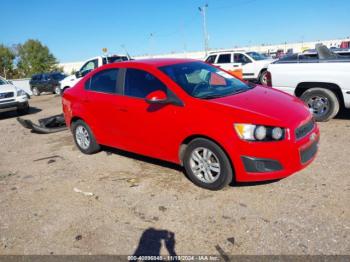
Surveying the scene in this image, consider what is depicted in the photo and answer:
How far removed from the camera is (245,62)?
1631 centimetres

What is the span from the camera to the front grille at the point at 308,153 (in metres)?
3.92

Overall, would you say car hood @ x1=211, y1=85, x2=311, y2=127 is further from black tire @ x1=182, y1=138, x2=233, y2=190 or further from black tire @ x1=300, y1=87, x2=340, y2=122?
black tire @ x1=300, y1=87, x2=340, y2=122

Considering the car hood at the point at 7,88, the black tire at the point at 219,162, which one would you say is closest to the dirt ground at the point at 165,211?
the black tire at the point at 219,162

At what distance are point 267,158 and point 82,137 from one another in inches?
146

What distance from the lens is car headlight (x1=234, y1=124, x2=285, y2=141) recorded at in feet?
12.3

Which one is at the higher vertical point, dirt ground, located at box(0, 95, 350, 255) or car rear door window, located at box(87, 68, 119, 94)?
car rear door window, located at box(87, 68, 119, 94)

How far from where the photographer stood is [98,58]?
14555 mm

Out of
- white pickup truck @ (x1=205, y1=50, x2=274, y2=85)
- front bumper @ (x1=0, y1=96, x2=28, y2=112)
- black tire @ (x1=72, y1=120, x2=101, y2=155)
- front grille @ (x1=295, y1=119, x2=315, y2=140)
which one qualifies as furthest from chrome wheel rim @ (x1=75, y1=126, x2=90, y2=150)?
white pickup truck @ (x1=205, y1=50, x2=274, y2=85)

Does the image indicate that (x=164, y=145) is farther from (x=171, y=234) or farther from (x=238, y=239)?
(x=238, y=239)

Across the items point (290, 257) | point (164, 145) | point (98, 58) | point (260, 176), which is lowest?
point (290, 257)

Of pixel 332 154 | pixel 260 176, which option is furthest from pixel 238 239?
pixel 332 154

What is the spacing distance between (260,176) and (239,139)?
517 mm

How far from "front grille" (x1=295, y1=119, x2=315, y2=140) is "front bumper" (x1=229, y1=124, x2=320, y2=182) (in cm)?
6

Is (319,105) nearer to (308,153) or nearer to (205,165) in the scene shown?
(308,153)
